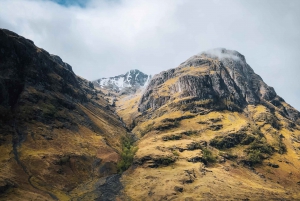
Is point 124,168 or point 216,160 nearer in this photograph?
point 124,168

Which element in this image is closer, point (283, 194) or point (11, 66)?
point (283, 194)

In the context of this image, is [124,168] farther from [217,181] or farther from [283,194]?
[283,194]

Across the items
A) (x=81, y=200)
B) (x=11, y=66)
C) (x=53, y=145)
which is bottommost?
(x=81, y=200)

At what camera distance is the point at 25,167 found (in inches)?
5428

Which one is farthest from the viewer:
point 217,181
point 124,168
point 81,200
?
point 124,168

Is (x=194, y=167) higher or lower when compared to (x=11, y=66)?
lower

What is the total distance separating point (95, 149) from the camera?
188250 mm

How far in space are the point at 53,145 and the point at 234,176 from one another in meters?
123

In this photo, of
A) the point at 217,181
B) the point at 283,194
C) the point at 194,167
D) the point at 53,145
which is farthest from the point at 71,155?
the point at 283,194

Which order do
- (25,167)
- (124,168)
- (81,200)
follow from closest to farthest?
(81,200) < (25,167) < (124,168)

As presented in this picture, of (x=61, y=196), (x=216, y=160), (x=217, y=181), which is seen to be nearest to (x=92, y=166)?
(x=61, y=196)

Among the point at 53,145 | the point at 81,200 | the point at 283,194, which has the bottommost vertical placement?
the point at 81,200

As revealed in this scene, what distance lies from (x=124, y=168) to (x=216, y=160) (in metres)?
71.2

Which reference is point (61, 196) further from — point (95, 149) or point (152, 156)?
point (152, 156)
